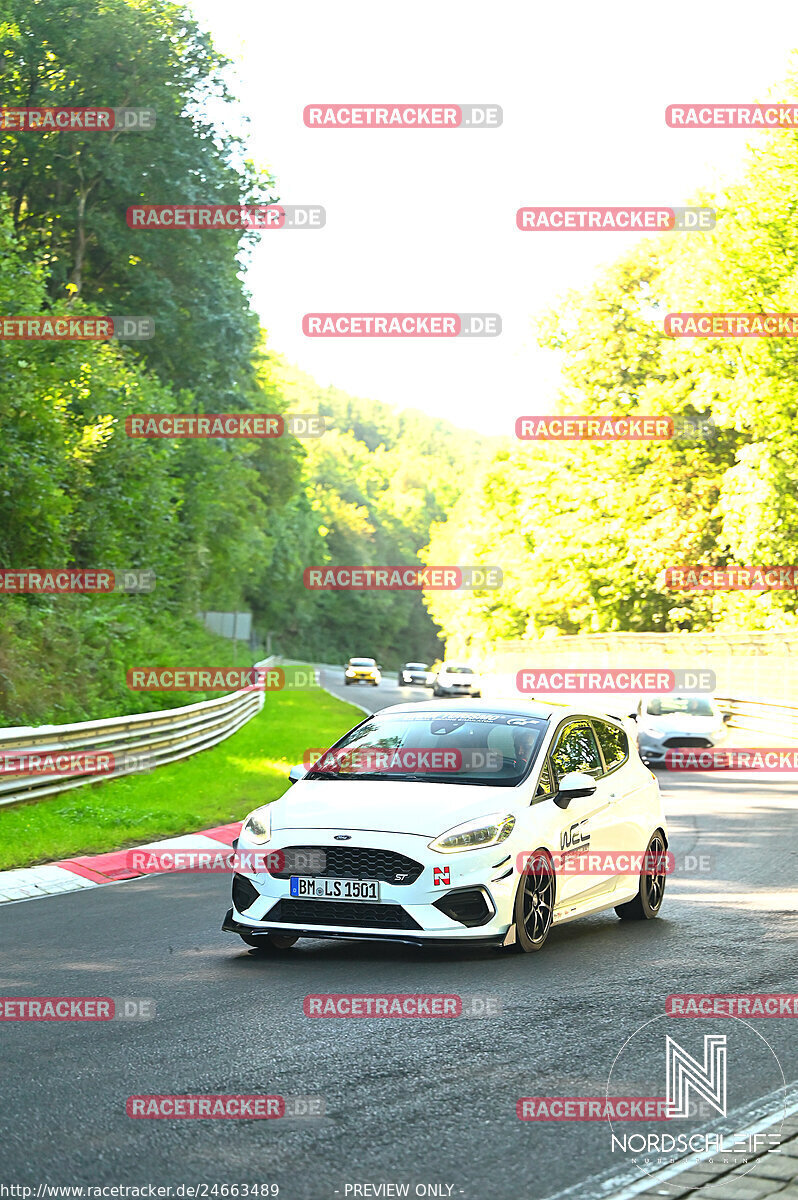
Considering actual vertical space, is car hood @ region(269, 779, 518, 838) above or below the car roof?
below

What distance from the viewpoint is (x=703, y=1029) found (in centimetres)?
707

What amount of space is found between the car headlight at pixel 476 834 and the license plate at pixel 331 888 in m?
0.42

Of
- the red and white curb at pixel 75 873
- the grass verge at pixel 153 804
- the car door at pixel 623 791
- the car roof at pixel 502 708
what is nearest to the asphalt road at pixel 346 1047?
the red and white curb at pixel 75 873

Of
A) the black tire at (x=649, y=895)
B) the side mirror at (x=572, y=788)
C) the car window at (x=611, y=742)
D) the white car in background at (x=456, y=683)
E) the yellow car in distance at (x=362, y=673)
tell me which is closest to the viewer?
the side mirror at (x=572, y=788)

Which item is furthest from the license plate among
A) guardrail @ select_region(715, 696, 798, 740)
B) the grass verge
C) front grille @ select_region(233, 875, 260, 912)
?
guardrail @ select_region(715, 696, 798, 740)

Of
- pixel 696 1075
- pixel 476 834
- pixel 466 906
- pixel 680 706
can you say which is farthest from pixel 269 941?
pixel 680 706

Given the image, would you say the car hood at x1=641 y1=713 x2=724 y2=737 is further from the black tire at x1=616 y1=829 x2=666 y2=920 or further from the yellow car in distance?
the yellow car in distance

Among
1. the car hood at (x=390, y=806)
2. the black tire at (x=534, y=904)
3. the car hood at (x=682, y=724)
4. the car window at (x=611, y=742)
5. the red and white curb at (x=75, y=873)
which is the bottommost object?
the red and white curb at (x=75, y=873)

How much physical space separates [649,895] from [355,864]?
3.00 meters

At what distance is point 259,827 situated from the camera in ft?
29.3

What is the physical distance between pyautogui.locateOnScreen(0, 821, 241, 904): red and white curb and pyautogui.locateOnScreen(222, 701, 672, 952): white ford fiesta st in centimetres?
332

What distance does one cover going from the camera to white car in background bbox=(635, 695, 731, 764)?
27781 mm

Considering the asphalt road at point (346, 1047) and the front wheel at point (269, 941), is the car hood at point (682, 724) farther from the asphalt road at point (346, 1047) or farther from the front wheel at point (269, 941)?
the front wheel at point (269, 941)

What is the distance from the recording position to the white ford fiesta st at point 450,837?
838cm
